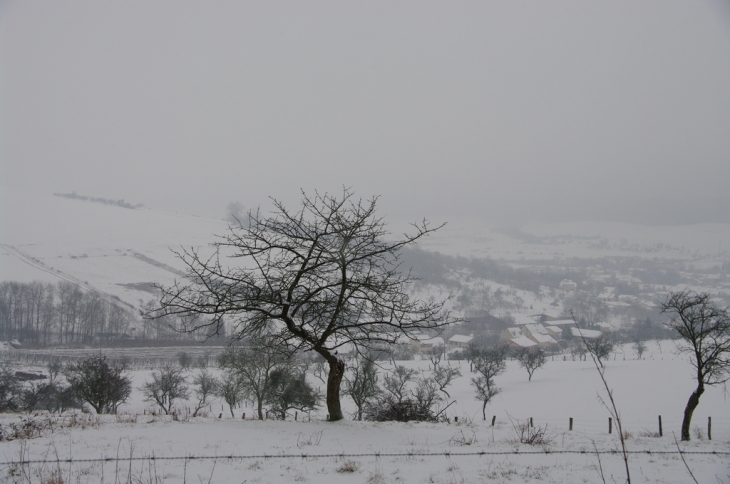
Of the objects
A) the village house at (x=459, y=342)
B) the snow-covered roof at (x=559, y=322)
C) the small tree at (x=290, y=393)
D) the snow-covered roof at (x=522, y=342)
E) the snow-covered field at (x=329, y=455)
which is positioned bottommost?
the village house at (x=459, y=342)

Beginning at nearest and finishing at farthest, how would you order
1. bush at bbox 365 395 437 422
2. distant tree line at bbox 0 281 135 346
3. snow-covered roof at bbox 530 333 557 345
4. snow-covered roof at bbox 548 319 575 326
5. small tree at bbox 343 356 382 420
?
bush at bbox 365 395 437 422 → small tree at bbox 343 356 382 420 → distant tree line at bbox 0 281 135 346 → snow-covered roof at bbox 530 333 557 345 → snow-covered roof at bbox 548 319 575 326

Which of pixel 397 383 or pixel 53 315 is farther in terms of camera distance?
pixel 53 315

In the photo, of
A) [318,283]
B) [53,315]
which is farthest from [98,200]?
[318,283]

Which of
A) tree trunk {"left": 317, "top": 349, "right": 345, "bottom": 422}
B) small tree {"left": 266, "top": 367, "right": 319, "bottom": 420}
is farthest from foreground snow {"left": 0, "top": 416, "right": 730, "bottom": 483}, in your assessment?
small tree {"left": 266, "top": 367, "right": 319, "bottom": 420}

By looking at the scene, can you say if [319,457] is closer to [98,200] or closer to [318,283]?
[318,283]

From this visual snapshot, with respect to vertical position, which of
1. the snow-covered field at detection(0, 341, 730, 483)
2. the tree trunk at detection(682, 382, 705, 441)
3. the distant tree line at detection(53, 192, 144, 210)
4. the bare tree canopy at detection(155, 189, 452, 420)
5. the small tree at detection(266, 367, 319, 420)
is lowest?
the small tree at detection(266, 367, 319, 420)

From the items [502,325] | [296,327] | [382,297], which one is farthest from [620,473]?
[502,325]

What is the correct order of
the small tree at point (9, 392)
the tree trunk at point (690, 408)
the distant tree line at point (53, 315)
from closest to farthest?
the tree trunk at point (690, 408), the small tree at point (9, 392), the distant tree line at point (53, 315)

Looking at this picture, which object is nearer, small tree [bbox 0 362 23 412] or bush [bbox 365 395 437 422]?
bush [bbox 365 395 437 422]

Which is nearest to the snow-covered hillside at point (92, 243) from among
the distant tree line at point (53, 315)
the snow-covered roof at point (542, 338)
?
the distant tree line at point (53, 315)

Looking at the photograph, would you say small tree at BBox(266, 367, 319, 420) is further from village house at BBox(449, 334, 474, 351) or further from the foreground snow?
village house at BBox(449, 334, 474, 351)

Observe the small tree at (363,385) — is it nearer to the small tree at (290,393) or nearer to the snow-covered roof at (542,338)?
the small tree at (290,393)

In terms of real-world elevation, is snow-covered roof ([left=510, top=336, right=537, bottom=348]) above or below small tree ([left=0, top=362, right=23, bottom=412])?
below

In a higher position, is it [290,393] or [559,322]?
[290,393]
